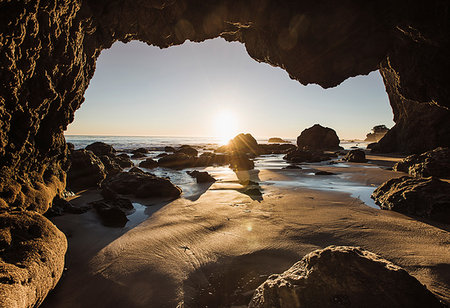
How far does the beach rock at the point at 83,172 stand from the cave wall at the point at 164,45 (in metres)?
2.11

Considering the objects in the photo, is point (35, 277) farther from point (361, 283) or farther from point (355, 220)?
point (355, 220)

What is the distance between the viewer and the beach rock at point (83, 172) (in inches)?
273

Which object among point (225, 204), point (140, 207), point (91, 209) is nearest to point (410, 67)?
point (225, 204)

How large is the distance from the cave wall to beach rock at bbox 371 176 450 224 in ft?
5.64

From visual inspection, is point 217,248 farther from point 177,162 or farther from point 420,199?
point 177,162

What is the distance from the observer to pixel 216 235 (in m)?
3.22

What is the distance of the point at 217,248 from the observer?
9.30ft

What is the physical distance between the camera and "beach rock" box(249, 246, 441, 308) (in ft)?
4.68

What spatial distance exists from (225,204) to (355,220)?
254 cm

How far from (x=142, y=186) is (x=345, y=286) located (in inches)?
216

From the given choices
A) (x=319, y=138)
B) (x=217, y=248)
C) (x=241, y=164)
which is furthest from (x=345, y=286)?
(x=319, y=138)

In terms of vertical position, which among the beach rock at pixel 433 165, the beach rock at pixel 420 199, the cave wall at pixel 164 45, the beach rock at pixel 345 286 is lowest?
the beach rock at pixel 345 286

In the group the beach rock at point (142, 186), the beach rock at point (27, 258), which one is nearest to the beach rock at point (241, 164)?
the beach rock at point (142, 186)

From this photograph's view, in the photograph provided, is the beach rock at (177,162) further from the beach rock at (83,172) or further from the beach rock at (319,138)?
the beach rock at (319,138)
